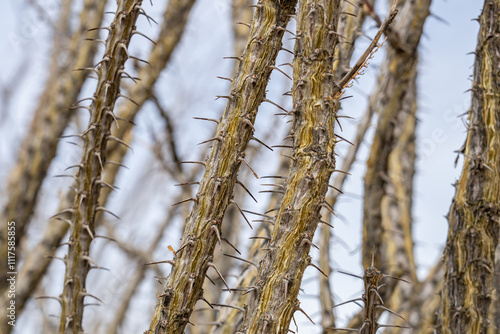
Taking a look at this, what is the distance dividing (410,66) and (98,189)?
322 cm

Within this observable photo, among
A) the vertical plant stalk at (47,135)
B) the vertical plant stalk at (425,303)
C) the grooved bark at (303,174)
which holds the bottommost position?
the grooved bark at (303,174)

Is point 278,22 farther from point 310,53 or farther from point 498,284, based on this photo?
point 498,284

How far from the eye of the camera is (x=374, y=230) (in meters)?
5.59

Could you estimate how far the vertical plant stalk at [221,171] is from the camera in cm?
261

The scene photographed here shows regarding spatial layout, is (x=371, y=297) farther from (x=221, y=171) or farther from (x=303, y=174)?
(x=221, y=171)

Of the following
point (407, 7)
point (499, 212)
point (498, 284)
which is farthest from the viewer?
point (407, 7)

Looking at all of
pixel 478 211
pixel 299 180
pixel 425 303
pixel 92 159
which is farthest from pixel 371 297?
pixel 425 303

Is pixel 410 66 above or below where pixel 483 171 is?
above

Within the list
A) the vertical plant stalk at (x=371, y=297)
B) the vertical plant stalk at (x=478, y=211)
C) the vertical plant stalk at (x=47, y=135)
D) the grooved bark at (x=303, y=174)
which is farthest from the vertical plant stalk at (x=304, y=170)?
the vertical plant stalk at (x=47, y=135)

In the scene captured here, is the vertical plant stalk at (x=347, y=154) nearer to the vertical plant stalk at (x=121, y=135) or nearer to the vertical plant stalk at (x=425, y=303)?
the vertical plant stalk at (x=425, y=303)

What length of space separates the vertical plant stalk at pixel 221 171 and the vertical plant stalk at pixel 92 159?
0.98m

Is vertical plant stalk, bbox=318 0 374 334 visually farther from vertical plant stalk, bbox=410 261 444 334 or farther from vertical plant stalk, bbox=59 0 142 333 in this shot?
Answer: vertical plant stalk, bbox=59 0 142 333

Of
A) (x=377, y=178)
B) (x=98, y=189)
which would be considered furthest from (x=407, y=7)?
(x=98, y=189)

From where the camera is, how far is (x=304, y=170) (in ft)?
8.40
